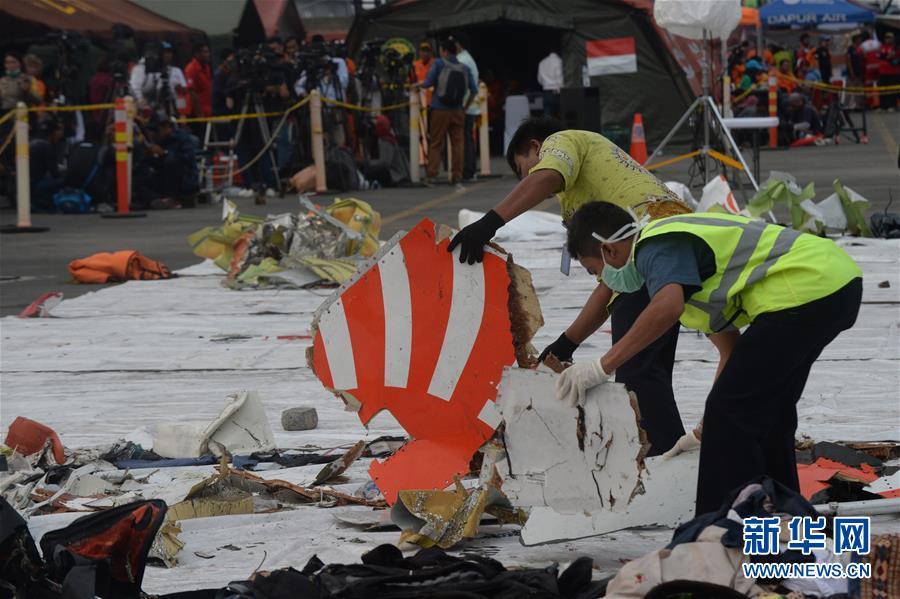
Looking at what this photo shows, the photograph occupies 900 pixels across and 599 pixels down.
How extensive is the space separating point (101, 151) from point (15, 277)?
6189mm

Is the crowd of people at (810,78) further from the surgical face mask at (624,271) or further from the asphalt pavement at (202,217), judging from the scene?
the surgical face mask at (624,271)

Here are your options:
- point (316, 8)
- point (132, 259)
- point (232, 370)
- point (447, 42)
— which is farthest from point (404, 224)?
point (316, 8)

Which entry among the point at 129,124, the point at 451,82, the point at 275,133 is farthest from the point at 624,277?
the point at 451,82

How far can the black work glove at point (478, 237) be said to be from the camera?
5223 millimetres

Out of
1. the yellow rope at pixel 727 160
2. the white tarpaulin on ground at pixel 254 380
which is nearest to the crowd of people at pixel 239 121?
the yellow rope at pixel 727 160

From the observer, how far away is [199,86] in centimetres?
2256

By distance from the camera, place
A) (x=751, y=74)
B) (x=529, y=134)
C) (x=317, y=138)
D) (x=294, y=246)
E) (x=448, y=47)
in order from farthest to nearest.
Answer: (x=751, y=74) < (x=448, y=47) < (x=317, y=138) < (x=294, y=246) < (x=529, y=134)

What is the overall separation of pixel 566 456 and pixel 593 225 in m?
0.72

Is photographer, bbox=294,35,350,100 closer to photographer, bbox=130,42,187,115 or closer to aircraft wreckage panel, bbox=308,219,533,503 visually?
photographer, bbox=130,42,187,115

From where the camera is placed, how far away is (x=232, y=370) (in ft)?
27.4

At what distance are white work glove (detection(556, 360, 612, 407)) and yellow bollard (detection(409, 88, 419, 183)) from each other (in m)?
17.6

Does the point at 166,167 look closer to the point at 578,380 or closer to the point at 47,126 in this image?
the point at 47,126

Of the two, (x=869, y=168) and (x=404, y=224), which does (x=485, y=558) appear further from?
(x=869, y=168)

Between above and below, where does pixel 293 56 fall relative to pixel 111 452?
above
